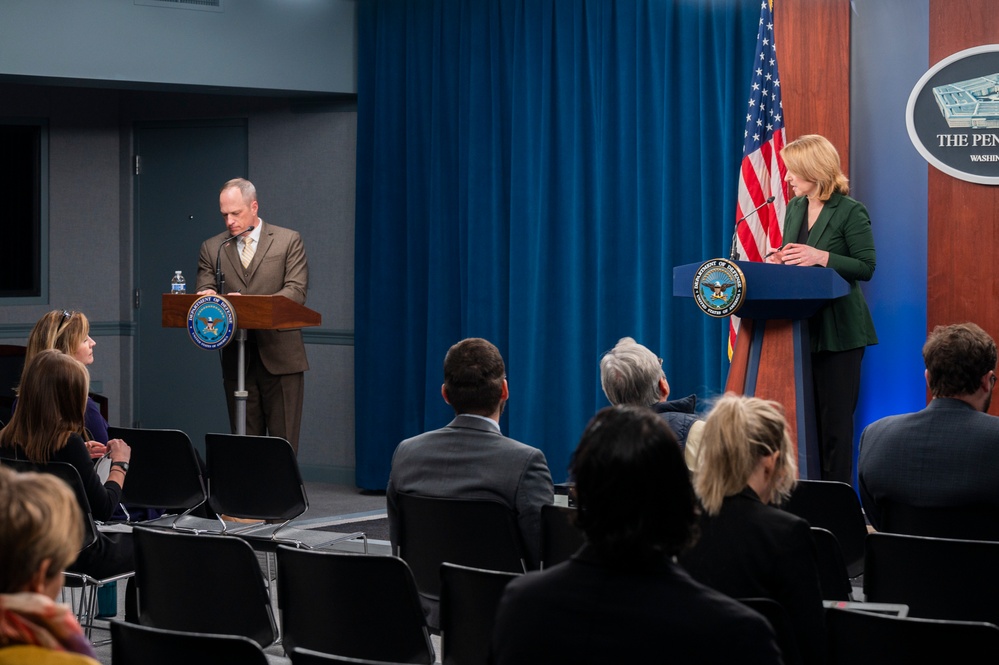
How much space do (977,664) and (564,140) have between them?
5550mm

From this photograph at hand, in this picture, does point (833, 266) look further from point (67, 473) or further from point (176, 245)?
point (176, 245)

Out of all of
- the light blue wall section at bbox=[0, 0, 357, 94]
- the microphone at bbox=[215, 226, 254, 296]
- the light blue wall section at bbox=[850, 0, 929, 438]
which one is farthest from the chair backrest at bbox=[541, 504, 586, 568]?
the light blue wall section at bbox=[0, 0, 357, 94]

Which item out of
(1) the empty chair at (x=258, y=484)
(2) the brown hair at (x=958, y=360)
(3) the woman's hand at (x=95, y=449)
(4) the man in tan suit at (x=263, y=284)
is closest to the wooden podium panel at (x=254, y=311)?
(4) the man in tan suit at (x=263, y=284)

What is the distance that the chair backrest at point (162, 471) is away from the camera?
501cm

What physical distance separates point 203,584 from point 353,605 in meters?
0.51

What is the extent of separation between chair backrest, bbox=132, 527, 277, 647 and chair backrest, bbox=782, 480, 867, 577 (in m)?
1.64

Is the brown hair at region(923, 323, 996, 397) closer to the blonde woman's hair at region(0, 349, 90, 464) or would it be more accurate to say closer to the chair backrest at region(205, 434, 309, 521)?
the chair backrest at region(205, 434, 309, 521)

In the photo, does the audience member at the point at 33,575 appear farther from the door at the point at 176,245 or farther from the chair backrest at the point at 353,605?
the door at the point at 176,245

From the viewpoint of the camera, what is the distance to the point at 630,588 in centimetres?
177

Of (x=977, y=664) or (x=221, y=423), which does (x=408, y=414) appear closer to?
(x=221, y=423)

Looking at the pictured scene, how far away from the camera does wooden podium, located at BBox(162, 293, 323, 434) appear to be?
6.34m

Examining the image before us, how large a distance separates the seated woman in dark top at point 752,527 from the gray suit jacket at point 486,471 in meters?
0.97

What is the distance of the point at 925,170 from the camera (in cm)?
602

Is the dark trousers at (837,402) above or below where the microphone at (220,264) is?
below
